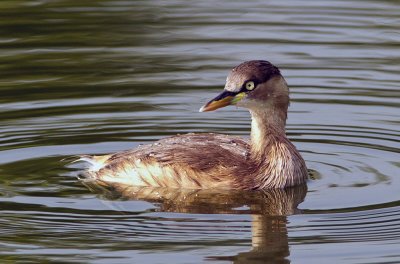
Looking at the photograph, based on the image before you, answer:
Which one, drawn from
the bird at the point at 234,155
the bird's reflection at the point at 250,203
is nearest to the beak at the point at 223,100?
the bird at the point at 234,155

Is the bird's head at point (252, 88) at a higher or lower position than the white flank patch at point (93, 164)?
higher

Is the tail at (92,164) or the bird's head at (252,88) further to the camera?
A: the tail at (92,164)

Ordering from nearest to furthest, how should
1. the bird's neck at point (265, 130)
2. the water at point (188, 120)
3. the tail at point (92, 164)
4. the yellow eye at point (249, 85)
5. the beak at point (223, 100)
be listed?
the water at point (188, 120)
the beak at point (223, 100)
the yellow eye at point (249, 85)
the bird's neck at point (265, 130)
the tail at point (92, 164)

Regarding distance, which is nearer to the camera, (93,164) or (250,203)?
(250,203)

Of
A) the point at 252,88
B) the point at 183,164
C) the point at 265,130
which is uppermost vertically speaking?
the point at 252,88

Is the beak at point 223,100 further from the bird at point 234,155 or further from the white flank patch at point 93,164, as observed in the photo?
the white flank patch at point 93,164

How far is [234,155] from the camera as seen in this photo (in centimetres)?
1118

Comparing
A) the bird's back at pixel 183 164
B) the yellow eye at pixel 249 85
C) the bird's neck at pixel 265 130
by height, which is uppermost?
the yellow eye at pixel 249 85

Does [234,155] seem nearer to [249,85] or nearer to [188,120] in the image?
[249,85]

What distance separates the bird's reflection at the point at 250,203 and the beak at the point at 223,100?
2.40ft

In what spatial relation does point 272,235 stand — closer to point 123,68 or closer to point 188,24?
point 123,68

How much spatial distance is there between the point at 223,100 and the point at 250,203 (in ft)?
3.22

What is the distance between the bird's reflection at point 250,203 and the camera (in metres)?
9.42

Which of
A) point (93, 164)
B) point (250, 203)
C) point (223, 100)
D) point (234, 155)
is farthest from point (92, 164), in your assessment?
point (250, 203)
